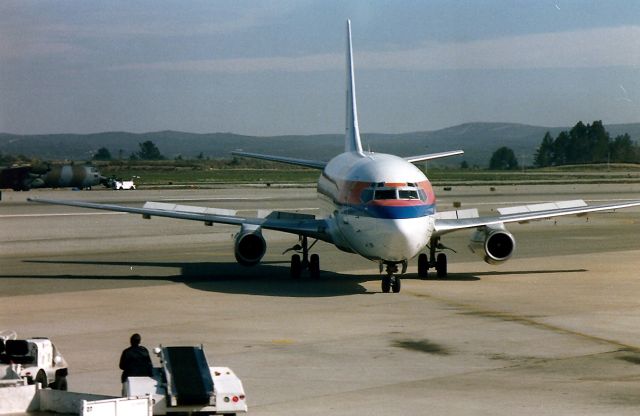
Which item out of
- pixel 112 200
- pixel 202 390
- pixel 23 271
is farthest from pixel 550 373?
pixel 112 200

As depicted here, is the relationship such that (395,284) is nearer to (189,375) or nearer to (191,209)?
(191,209)

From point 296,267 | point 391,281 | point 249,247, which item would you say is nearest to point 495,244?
point 391,281

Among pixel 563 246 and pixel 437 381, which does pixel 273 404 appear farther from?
pixel 563 246

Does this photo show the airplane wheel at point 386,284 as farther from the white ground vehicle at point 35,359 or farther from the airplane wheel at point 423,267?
the white ground vehicle at point 35,359

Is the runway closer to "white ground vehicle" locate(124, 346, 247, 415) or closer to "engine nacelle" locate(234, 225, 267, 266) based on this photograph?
"engine nacelle" locate(234, 225, 267, 266)

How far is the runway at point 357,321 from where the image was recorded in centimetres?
2108

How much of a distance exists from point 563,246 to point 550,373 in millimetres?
31456

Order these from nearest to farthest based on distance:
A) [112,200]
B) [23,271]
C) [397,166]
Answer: [397,166] → [23,271] → [112,200]

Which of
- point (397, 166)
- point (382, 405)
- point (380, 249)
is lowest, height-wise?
point (382, 405)

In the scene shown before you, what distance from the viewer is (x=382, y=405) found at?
65.1ft

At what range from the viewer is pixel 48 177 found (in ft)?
400

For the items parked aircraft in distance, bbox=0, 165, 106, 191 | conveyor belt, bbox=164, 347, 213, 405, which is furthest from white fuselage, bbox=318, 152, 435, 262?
parked aircraft in distance, bbox=0, 165, 106, 191

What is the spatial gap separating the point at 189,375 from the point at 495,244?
2422 centimetres

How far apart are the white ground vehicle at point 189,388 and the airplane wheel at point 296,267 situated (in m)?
21.7
